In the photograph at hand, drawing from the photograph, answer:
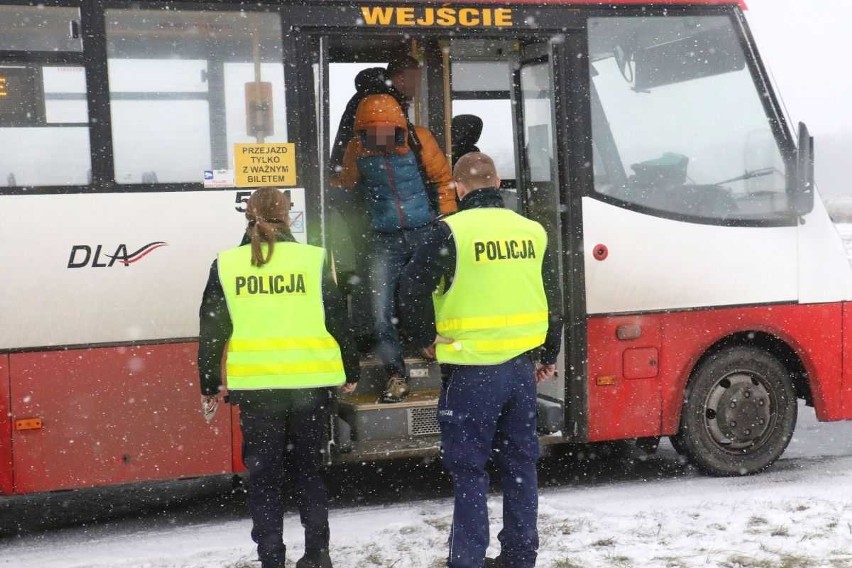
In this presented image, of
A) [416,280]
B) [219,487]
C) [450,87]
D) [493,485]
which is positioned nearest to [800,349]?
[493,485]

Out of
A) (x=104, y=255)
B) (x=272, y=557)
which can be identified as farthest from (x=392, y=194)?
(x=272, y=557)

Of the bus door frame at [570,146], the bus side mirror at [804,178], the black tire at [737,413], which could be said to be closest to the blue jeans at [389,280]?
the bus door frame at [570,146]

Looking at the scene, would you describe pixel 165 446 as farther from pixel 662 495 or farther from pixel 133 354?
pixel 662 495

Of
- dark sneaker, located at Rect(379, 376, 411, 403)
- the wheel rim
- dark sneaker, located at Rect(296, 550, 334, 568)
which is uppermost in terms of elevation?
dark sneaker, located at Rect(379, 376, 411, 403)

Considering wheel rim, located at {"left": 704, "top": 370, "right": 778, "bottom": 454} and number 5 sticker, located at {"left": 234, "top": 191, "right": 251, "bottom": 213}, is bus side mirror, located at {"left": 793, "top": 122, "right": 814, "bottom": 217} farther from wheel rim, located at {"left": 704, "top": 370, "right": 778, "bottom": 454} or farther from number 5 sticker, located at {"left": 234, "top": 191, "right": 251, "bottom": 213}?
number 5 sticker, located at {"left": 234, "top": 191, "right": 251, "bottom": 213}

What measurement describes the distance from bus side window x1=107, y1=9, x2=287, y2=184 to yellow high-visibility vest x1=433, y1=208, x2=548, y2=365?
1.85 metres

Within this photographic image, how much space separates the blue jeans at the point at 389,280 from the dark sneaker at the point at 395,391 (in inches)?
3.1

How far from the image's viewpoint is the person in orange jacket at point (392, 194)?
700cm

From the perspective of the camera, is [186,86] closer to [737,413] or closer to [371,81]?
[371,81]

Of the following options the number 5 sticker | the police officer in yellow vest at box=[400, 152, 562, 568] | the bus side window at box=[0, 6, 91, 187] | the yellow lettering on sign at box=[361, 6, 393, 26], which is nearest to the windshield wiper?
the yellow lettering on sign at box=[361, 6, 393, 26]

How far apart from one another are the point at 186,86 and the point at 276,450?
7.43 ft

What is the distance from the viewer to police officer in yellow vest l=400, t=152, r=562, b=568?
196 inches

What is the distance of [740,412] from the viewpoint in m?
7.36

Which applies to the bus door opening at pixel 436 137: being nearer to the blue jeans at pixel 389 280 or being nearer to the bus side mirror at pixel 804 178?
the blue jeans at pixel 389 280
